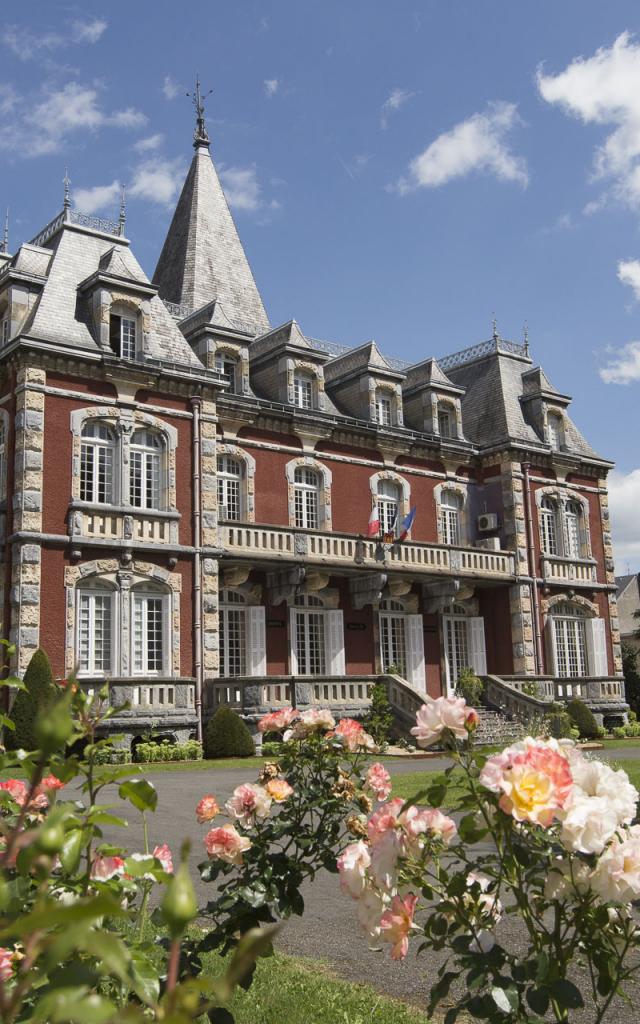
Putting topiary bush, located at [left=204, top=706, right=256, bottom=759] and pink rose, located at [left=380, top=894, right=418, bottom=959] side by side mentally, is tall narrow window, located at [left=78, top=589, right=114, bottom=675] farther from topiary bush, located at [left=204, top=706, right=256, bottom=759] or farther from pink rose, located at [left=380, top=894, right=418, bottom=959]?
pink rose, located at [left=380, top=894, right=418, bottom=959]

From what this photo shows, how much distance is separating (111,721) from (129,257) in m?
12.9

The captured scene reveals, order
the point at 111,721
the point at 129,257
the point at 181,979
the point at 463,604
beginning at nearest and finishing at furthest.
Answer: the point at 181,979 < the point at 111,721 < the point at 129,257 < the point at 463,604

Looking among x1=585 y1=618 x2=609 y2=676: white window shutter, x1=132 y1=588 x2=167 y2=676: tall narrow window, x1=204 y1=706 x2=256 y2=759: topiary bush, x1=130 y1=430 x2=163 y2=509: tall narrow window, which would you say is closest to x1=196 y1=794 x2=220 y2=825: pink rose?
x1=204 y1=706 x2=256 y2=759: topiary bush

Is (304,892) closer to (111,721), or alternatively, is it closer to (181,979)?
(181,979)

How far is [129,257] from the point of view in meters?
26.1

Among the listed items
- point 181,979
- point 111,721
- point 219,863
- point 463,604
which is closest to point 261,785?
point 219,863

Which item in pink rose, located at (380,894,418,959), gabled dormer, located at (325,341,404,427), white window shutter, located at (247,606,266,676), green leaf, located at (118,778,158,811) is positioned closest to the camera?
green leaf, located at (118,778,158,811)

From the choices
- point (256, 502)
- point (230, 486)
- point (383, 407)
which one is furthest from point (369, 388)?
point (230, 486)

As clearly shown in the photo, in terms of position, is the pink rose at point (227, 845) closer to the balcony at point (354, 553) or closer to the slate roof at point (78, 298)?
the slate roof at point (78, 298)

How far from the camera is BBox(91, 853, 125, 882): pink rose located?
312 cm

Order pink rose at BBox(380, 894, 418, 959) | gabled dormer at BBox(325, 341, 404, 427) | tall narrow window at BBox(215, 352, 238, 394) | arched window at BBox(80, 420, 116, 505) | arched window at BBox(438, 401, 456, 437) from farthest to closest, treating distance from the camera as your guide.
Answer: arched window at BBox(438, 401, 456, 437) < gabled dormer at BBox(325, 341, 404, 427) < tall narrow window at BBox(215, 352, 238, 394) < arched window at BBox(80, 420, 116, 505) < pink rose at BBox(380, 894, 418, 959)

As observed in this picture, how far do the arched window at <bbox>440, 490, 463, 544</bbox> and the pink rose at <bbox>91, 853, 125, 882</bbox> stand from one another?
28.0 m

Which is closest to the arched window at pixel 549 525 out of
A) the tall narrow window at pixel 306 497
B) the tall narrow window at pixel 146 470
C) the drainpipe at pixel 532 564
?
the drainpipe at pixel 532 564

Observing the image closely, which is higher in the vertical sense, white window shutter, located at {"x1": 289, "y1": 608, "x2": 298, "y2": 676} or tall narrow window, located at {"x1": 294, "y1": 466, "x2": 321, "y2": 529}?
tall narrow window, located at {"x1": 294, "y1": 466, "x2": 321, "y2": 529}
